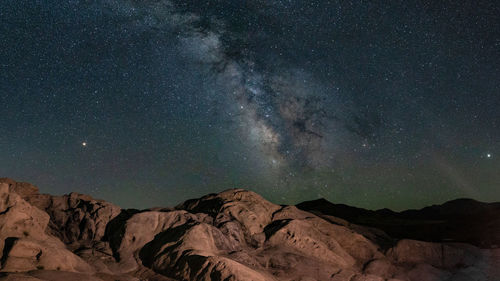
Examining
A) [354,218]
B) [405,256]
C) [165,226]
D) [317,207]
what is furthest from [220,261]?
[317,207]

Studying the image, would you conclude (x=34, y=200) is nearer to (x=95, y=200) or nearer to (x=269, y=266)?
(x=95, y=200)

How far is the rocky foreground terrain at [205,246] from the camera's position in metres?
13.8

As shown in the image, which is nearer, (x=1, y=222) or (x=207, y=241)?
(x=1, y=222)

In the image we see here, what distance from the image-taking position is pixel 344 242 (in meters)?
23.5

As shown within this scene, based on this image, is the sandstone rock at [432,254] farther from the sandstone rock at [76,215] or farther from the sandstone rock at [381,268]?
the sandstone rock at [76,215]

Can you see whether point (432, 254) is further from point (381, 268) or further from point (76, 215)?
point (76, 215)

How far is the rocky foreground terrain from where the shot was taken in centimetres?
1376

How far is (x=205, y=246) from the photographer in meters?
16.6

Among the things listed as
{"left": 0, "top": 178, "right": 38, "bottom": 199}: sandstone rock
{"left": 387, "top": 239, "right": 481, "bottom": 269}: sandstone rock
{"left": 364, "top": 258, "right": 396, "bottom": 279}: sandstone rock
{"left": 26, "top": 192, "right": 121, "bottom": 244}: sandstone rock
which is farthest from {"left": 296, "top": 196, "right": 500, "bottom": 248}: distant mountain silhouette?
{"left": 0, "top": 178, "right": 38, "bottom": 199}: sandstone rock

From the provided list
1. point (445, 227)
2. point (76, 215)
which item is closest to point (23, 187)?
point (76, 215)

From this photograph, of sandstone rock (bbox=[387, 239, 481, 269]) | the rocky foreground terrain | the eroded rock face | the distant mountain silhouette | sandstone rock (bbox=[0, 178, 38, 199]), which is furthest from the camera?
the distant mountain silhouette

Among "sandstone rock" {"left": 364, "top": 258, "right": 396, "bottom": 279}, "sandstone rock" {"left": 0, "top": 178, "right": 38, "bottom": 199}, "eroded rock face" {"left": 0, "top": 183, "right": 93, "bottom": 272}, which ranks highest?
"sandstone rock" {"left": 0, "top": 178, "right": 38, "bottom": 199}

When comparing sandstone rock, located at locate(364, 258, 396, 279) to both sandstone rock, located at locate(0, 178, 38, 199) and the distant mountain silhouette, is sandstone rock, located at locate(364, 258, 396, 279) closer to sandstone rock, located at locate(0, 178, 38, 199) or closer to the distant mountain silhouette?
the distant mountain silhouette

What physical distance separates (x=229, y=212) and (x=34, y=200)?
11.6m
